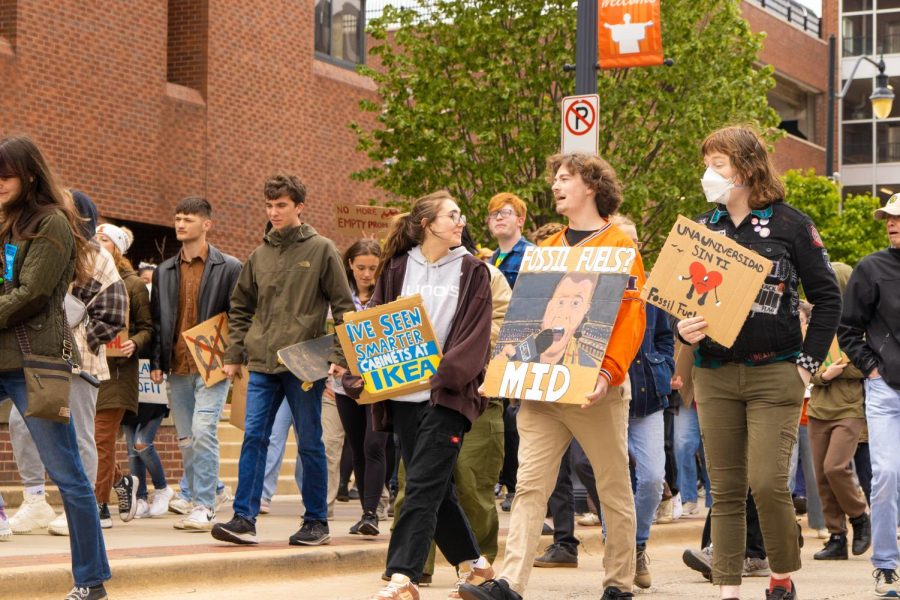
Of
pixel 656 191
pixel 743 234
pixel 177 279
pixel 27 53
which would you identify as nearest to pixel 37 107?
pixel 27 53

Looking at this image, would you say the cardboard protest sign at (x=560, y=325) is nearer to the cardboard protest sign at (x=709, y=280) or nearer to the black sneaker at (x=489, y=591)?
the cardboard protest sign at (x=709, y=280)

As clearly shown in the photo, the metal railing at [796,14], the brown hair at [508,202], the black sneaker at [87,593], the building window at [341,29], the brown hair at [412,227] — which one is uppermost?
the metal railing at [796,14]

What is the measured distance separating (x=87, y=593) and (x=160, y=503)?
4.83 metres

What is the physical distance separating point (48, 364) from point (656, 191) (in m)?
15.3

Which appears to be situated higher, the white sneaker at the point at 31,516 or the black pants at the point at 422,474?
the black pants at the point at 422,474

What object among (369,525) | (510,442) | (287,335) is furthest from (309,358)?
(510,442)

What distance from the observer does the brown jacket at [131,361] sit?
10172 millimetres

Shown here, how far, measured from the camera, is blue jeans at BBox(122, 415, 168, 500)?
1098 centimetres

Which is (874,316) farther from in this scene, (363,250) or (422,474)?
(363,250)

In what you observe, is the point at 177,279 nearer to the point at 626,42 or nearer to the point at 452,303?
the point at 452,303

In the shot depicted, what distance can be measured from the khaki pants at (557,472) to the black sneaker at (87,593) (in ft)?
5.95

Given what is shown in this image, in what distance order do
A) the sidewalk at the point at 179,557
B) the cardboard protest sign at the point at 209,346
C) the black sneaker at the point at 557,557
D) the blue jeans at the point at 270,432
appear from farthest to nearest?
the cardboard protest sign at the point at 209,346 → the black sneaker at the point at 557,557 → the blue jeans at the point at 270,432 → the sidewalk at the point at 179,557

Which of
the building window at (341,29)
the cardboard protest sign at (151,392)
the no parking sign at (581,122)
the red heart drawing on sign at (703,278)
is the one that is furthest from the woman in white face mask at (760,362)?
the building window at (341,29)

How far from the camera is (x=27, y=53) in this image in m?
19.3
